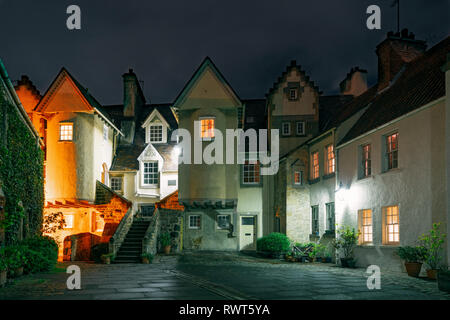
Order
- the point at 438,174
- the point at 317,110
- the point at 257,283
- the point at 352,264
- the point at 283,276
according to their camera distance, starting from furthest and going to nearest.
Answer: the point at 317,110 < the point at 352,264 < the point at 283,276 < the point at 438,174 < the point at 257,283

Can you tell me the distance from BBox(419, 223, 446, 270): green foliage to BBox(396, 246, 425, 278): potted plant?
0.22m

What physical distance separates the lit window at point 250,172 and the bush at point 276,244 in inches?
198

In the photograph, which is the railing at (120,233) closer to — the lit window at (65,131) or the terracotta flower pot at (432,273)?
the lit window at (65,131)

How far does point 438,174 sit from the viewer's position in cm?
1421

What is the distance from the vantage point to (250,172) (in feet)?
93.8

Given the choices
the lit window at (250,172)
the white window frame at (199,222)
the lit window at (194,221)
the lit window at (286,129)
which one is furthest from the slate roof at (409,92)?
the lit window at (194,221)

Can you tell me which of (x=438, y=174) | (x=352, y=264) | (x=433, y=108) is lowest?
(x=352, y=264)

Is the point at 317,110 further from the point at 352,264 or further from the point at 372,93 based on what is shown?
the point at 352,264

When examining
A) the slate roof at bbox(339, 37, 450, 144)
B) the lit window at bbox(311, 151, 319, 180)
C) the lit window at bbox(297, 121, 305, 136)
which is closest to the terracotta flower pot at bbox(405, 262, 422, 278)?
the slate roof at bbox(339, 37, 450, 144)

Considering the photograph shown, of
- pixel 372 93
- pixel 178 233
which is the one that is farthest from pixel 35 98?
pixel 372 93

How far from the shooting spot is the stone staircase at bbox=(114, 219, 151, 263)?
2197 cm

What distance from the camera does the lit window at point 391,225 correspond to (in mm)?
16953
